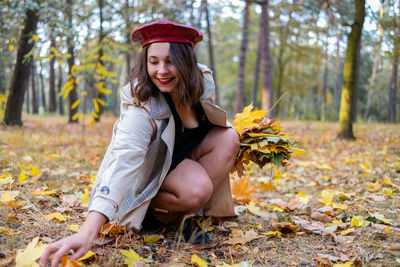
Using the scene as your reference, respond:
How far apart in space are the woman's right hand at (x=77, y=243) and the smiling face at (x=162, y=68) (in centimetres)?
82

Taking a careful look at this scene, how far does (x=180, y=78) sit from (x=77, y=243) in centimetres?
103

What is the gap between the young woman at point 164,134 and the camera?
1762 millimetres

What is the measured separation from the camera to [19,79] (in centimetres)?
627

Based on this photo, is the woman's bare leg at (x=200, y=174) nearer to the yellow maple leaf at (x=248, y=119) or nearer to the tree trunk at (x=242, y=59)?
the yellow maple leaf at (x=248, y=119)

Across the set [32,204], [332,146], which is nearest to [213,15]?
[332,146]

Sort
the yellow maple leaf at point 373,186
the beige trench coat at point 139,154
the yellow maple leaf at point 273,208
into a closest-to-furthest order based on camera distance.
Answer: the beige trench coat at point 139,154 < the yellow maple leaf at point 273,208 < the yellow maple leaf at point 373,186

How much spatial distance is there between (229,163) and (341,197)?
4.17 ft

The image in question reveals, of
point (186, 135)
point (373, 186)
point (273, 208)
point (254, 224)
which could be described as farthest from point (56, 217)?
point (373, 186)

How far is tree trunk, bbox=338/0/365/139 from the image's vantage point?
6031 mm

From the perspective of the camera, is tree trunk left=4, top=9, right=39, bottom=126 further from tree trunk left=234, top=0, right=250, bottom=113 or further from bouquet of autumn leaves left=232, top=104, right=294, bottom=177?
tree trunk left=234, top=0, right=250, bottom=113

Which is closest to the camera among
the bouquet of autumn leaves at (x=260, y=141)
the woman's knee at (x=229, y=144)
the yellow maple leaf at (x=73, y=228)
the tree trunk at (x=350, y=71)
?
the yellow maple leaf at (x=73, y=228)

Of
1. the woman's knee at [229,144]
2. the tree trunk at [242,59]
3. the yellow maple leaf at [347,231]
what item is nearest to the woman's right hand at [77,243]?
the woman's knee at [229,144]

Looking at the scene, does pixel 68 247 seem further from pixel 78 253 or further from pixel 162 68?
pixel 162 68

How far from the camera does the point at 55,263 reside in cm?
118
